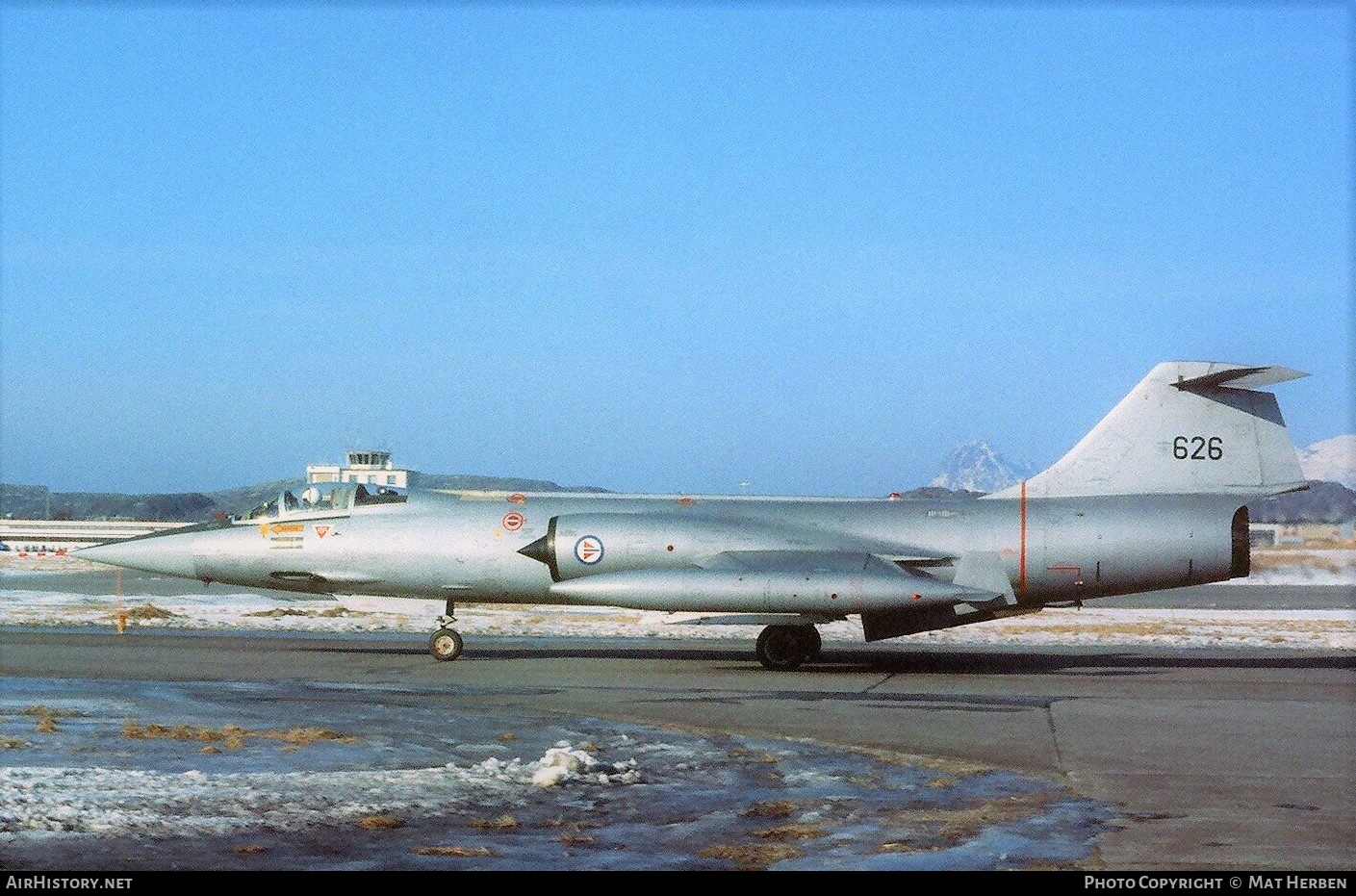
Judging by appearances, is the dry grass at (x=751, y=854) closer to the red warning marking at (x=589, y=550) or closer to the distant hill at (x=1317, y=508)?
the red warning marking at (x=589, y=550)

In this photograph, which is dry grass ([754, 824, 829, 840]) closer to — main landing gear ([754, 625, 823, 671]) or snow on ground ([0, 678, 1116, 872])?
snow on ground ([0, 678, 1116, 872])

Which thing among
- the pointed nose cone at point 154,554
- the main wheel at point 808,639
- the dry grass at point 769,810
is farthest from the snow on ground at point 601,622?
the dry grass at point 769,810

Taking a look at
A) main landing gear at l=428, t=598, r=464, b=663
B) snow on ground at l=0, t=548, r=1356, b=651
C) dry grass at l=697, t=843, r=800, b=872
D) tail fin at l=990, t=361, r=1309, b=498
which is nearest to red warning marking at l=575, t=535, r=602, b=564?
main landing gear at l=428, t=598, r=464, b=663

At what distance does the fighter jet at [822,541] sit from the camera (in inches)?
790

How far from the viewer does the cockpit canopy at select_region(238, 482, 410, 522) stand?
22.5m

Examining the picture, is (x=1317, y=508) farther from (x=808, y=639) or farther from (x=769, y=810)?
(x=769, y=810)

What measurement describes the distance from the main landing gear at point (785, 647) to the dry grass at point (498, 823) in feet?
39.6

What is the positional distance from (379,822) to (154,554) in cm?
1527

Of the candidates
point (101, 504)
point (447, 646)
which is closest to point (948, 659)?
point (447, 646)

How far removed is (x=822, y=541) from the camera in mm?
21234

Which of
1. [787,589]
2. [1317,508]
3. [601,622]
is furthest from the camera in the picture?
[1317,508]
